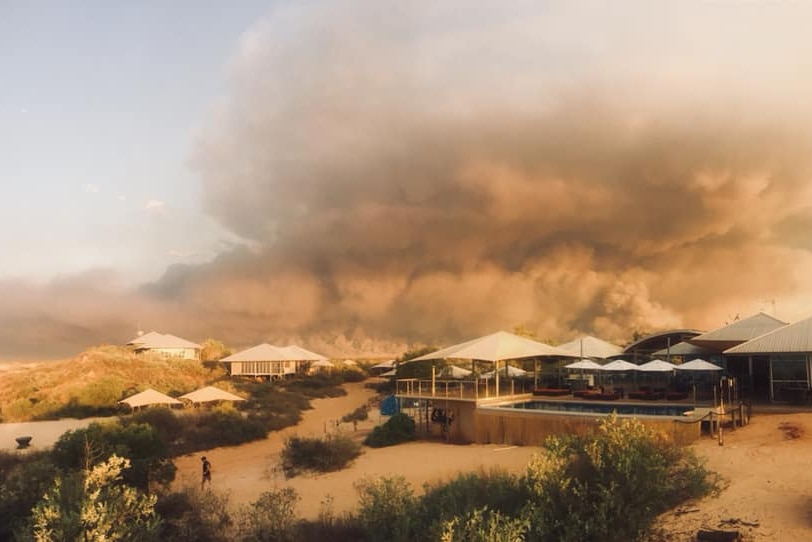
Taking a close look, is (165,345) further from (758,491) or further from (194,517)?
(758,491)

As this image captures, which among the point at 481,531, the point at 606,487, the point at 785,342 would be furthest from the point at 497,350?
the point at 481,531

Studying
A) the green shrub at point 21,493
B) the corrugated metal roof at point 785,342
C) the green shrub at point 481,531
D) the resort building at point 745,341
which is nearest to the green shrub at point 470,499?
the green shrub at point 481,531

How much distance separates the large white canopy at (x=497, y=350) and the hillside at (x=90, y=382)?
22291mm

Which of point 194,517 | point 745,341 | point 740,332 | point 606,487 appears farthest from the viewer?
point 740,332

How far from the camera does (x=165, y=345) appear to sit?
65000mm

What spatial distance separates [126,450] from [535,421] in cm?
1198

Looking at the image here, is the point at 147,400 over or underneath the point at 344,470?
over

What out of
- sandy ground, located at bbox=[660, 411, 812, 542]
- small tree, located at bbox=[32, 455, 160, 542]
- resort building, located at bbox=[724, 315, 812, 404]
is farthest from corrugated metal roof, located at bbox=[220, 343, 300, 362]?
small tree, located at bbox=[32, 455, 160, 542]

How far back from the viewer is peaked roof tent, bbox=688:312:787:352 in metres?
27.6

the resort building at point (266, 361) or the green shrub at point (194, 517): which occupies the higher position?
the resort building at point (266, 361)

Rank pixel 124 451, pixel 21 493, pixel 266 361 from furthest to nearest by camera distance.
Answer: pixel 266 361
pixel 124 451
pixel 21 493

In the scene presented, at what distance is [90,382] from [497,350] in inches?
1192

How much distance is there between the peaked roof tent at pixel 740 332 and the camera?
27578mm

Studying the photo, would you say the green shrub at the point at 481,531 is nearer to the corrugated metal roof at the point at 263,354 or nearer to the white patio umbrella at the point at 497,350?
the white patio umbrella at the point at 497,350
